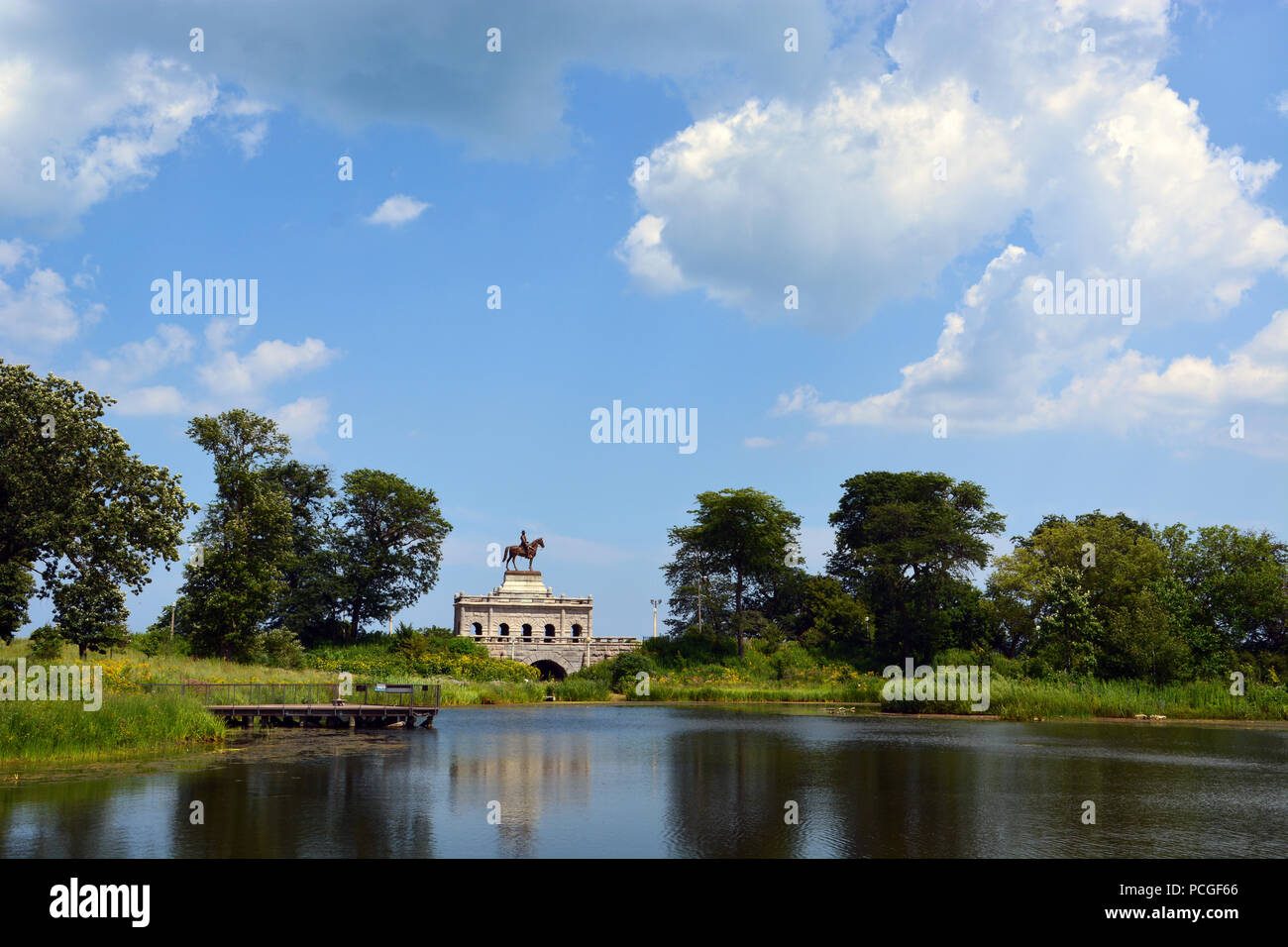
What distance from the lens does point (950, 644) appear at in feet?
238

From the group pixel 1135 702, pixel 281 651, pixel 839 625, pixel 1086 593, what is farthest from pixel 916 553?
pixel 281 651

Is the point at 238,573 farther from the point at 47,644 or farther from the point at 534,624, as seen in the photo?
the point at 534,624

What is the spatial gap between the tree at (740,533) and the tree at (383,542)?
2354cm

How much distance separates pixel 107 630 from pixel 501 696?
24.8 meters

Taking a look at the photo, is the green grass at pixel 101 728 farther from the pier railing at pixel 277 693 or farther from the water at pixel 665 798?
the pier railing at pixel 277 693

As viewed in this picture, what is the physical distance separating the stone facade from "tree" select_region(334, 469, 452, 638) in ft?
16.6

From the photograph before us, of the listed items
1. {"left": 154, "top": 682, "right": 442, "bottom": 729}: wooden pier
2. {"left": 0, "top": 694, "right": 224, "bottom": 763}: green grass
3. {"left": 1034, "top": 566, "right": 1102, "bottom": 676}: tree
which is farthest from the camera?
{"left": 1034, "top": 566, "right": 1102, "bottom": 676}: tree

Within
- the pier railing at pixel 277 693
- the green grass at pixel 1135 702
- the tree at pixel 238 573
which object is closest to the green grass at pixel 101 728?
the pier railing at pixel 277 693

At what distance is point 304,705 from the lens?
3756 centimetres

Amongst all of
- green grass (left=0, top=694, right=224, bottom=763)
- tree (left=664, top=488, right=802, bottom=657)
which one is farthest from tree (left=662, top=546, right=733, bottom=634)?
green grass (left=0, top=694, right=224, bottom=763)

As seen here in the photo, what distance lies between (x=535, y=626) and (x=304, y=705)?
42044 mm

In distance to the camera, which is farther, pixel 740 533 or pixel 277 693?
pixel 740 533

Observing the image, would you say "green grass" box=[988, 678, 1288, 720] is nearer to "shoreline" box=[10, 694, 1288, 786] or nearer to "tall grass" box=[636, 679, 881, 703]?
"shoreline" box=[10, 694, 1288, 786]

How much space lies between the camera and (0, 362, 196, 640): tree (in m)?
38.8
